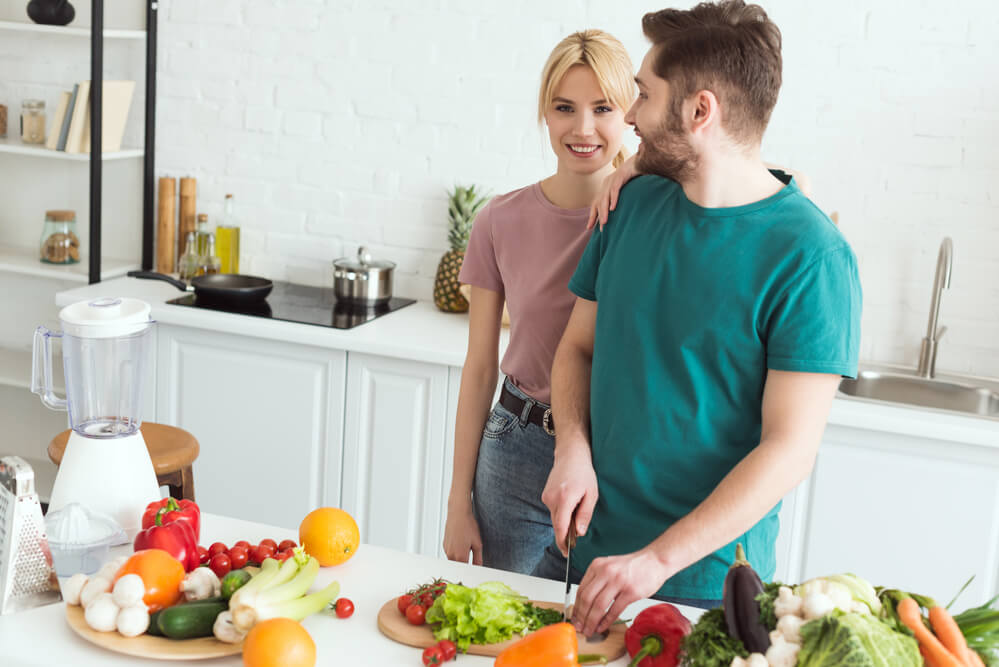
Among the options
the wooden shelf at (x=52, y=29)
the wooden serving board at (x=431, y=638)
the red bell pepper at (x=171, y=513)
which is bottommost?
the wooden serving board at (x=431, y=638)

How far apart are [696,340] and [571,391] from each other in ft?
0.91

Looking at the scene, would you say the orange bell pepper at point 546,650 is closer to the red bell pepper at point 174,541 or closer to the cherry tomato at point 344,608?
the cherry tomato at point 344,608

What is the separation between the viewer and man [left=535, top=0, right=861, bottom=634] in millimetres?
1473

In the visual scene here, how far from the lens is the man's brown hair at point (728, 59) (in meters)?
1.51

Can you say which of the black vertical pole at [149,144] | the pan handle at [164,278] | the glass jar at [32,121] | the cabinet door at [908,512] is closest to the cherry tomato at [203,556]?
the cabinet door at [908,512]

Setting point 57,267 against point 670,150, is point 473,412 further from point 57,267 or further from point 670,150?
point 57,267

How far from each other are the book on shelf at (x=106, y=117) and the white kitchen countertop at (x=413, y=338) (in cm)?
49

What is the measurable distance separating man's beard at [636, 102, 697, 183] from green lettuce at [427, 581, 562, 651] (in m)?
0.69

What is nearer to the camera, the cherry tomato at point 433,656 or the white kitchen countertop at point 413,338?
the cherry tomato at point 433,656

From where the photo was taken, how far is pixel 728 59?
1.51m

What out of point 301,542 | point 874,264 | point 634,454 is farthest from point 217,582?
point 874,264

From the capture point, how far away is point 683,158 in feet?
5.13

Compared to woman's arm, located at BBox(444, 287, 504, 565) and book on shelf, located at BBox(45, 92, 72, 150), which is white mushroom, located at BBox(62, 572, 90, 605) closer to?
woman's arm, located at BBox(444, 287, 504, 565)

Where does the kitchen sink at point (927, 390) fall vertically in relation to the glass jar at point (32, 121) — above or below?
below
